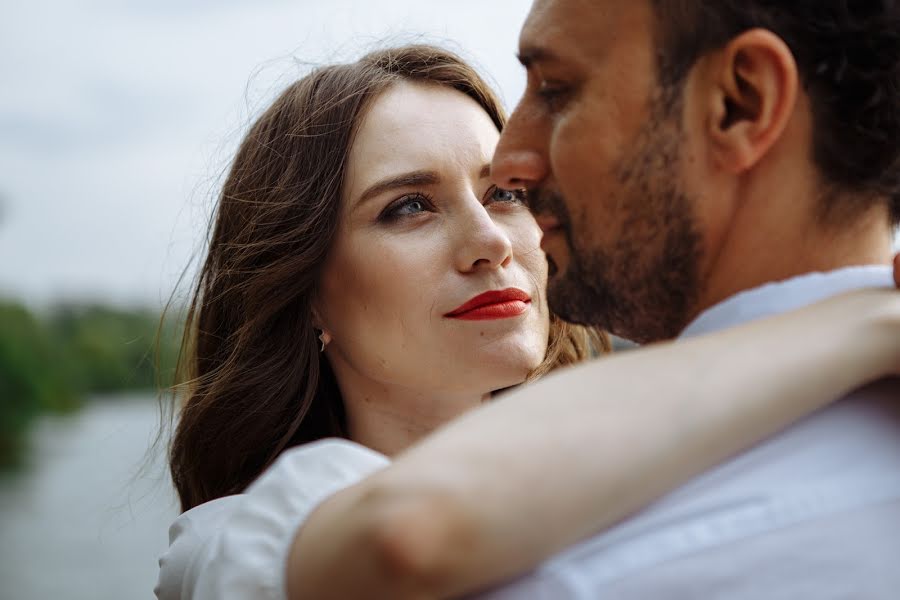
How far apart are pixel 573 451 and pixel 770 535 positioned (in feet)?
0.93

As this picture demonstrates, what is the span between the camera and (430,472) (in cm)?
101

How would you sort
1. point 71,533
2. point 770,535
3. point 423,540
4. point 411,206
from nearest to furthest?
point 423,540
point 770,535
point 411,206
point 71,533

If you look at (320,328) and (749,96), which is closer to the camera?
(749,96)

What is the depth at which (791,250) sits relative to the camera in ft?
4.50

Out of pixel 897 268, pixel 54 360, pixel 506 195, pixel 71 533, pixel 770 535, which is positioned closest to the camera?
pixel 770 535

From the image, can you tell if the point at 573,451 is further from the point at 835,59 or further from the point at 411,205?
the point at 411,205

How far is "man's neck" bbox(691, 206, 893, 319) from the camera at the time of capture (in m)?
1.37

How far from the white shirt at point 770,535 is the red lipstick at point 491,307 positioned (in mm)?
1226

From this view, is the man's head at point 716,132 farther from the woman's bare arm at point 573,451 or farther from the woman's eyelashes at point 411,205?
the woman's eyelashes at point 411,205

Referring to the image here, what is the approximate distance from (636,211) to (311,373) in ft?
4.87

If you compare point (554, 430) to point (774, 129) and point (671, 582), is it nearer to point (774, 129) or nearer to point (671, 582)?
point (671, 582)

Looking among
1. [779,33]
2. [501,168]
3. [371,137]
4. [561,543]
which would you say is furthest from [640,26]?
[371,137]

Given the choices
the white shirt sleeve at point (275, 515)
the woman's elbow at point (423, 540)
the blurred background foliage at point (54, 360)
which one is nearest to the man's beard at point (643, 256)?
the white shirt sleeve at point (275, 515)

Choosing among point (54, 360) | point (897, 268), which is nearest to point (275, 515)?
point (897, 268)
